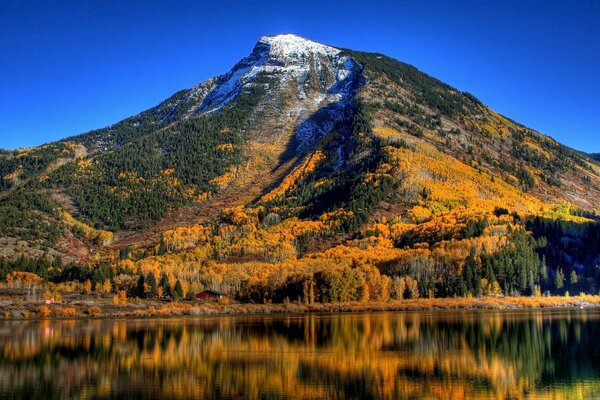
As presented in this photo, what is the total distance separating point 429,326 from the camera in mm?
100750

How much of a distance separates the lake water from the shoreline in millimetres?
66135

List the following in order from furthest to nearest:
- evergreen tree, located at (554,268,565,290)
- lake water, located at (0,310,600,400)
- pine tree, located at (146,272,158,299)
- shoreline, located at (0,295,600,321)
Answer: pine tree, located at (146,272,158,299) < evergreen tree, located at (554,268,565,290) < shoreline, located at (0,295,600,321) < lake water, located at (0,310,600,400)

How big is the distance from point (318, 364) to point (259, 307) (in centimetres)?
11249

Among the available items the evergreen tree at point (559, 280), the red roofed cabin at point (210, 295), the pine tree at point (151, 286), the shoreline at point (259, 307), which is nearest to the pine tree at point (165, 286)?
the pine tree at point (151, 286)

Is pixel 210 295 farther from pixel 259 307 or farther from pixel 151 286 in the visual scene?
pixel 259 307

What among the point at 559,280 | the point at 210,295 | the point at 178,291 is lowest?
the point at 210,295

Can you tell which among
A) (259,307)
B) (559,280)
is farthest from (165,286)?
(559,280)

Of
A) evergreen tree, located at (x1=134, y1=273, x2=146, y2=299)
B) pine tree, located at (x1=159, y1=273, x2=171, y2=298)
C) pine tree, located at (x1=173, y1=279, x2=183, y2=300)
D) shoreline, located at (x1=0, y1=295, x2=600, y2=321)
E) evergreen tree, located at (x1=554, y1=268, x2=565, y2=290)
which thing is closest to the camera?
shoreline, located at (x1=0, y1=295, x2=600, y2=321)

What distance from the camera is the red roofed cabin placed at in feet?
622

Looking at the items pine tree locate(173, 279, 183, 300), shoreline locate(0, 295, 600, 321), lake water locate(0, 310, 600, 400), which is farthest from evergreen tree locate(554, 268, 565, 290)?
pine tree locate(173, 279, 183, 300)

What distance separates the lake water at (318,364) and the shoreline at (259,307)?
6614 cm

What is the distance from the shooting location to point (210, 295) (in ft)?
626

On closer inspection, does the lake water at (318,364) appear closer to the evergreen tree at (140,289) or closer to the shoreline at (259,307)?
the shoreline at (259,307)

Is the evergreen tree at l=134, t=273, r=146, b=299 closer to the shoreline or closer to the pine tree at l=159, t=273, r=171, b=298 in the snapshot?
the pine tree at l=159, t=273, r=171, b=298
